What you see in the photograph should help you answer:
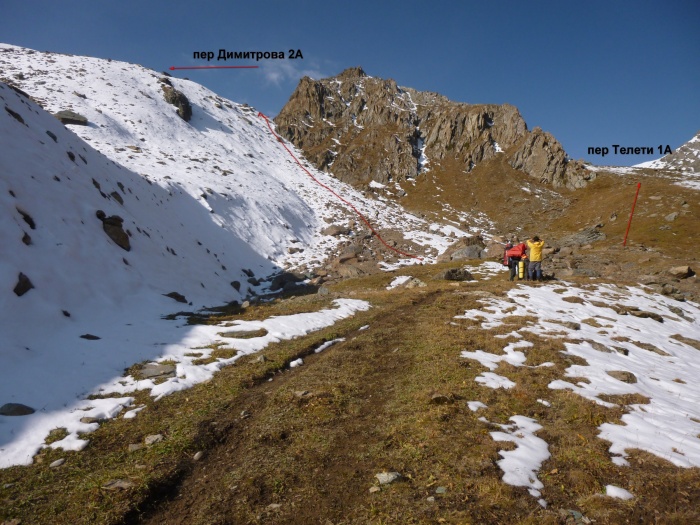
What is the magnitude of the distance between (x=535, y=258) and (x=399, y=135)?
322 feet

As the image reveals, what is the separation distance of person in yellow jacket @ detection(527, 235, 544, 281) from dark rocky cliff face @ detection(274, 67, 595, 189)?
7608 centimetres

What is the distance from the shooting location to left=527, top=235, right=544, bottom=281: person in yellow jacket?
26.4 meters

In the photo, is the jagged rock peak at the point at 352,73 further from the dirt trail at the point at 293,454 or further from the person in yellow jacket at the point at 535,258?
the dirt trail at the point at 293,454

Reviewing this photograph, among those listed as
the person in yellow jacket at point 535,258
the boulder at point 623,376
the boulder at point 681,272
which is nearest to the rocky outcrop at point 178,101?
the person in yellow jacket at point 535,258

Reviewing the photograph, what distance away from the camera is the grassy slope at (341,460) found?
19.4 feet

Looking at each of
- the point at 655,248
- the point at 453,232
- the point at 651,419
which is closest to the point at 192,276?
the point at 651,419

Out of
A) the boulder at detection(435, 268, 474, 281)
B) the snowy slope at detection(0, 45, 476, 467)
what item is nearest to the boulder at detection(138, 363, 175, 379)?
the snowy slope at detection(0, 45, 476, 467)

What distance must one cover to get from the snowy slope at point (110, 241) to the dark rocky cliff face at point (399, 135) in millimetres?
49798

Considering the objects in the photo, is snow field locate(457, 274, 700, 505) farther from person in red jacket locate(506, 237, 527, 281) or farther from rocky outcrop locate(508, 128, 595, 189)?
A: rocky outcrop locate(508, 128, 595, 189)

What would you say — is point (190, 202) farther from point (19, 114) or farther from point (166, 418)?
point (166, 418)

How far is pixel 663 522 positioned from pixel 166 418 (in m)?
10.6

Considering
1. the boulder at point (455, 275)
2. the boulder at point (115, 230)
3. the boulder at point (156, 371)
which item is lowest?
the boulder at point (156, 371)

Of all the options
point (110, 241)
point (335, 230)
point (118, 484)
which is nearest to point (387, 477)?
point (118, 484)

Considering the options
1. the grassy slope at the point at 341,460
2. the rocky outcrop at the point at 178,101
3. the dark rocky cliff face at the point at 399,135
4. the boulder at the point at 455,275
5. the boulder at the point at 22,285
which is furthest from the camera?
the dark rocky cliff face at the point at 399,135
